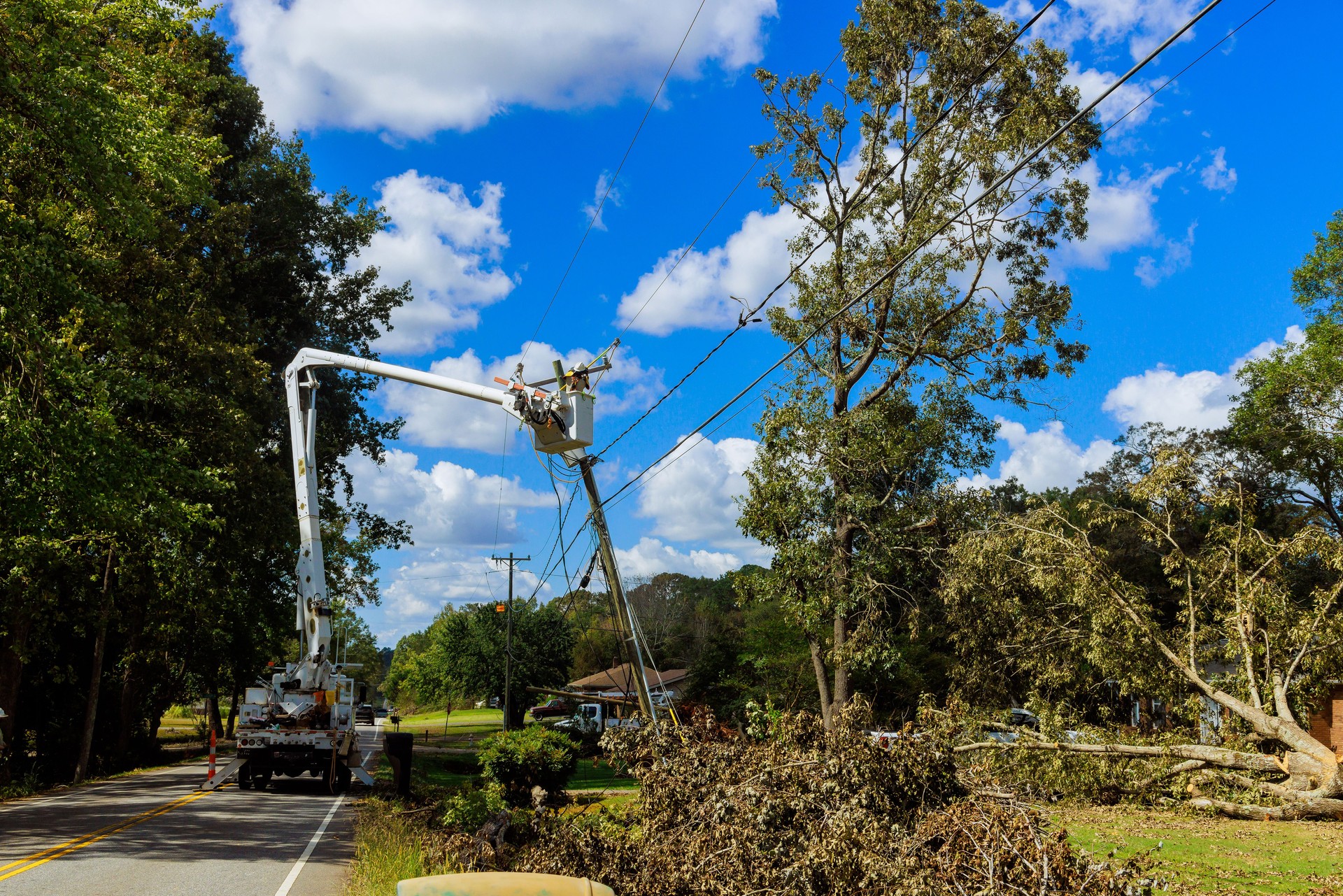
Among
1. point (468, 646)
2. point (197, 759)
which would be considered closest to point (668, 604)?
point (468, 646)

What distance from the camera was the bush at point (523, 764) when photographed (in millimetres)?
13188

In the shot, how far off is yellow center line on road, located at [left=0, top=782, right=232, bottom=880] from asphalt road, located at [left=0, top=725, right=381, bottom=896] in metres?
0.01

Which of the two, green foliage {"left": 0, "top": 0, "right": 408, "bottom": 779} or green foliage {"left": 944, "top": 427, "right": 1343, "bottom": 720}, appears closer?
green foliage {"left": 0, "top": 0, "right": 408, "bottom": 779}

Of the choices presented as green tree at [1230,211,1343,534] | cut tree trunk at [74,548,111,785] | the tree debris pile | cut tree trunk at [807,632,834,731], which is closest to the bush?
the tree debris pile

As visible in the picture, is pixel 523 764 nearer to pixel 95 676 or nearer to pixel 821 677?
pixel 821 677

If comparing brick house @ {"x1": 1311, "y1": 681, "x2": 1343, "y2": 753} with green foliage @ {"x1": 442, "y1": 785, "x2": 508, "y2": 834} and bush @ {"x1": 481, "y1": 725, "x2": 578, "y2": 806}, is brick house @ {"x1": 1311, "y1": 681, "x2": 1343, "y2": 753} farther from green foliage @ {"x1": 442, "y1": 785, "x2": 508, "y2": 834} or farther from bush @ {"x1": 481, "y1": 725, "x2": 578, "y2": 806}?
green foliage @ {"x1": 442, "y1": 785, "x2": 508, "y2": 834}

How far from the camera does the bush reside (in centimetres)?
1319

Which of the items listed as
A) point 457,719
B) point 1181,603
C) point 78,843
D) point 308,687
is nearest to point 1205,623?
point 1181,603

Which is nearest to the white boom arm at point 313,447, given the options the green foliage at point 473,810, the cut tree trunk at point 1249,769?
the green foliage at point 473,810

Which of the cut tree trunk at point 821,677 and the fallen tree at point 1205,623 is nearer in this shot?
the fallen tree at point 1205,623

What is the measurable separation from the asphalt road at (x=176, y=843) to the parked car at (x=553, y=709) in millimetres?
42307

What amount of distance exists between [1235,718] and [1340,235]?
961 inches

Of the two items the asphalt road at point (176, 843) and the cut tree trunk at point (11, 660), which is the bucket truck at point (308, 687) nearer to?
→ the asphalt road at point (176, 843)

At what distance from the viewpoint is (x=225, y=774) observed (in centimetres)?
1828
